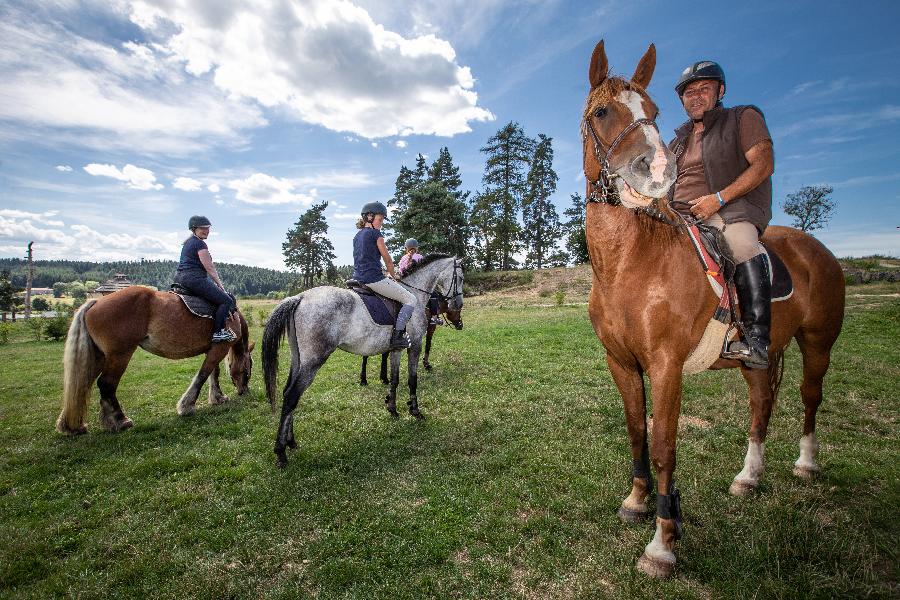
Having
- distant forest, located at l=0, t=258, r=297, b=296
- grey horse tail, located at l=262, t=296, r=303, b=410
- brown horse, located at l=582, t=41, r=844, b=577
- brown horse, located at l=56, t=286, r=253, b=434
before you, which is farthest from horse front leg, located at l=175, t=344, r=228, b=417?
distant forest, located at l=0, t=258, r=297, b=296

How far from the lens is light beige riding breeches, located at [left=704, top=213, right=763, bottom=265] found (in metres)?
3.05

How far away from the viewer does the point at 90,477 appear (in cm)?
475

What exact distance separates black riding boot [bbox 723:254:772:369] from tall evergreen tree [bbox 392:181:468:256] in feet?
107

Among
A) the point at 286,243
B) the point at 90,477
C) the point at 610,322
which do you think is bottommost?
the point at 90,477

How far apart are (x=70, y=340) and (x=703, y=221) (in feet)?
29.3

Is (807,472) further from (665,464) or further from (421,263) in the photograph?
(421,263)

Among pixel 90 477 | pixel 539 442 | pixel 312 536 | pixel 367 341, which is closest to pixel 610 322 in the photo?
pixel 539 442

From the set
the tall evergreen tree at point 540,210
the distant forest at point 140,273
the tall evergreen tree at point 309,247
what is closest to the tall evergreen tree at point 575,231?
A: the tall evergreen tree at point 540,210

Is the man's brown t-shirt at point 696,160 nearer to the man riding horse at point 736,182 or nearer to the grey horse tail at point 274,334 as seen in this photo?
the man riding horse at point 736,182

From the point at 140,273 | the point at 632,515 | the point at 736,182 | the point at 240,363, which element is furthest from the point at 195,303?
the point at 140,273

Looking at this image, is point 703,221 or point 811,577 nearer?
point 811,577

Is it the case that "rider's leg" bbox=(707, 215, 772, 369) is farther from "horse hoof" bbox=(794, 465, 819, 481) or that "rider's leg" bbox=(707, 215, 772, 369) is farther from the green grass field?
"horse hoof" bbox=(794, 465, 819, 481)

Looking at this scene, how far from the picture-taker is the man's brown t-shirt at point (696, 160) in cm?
307

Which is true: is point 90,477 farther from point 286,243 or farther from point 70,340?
point 286,243
